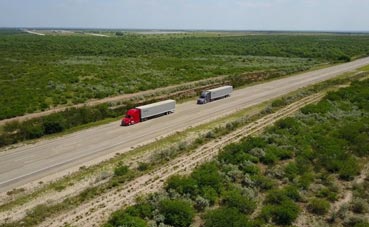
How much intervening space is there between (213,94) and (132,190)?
104ft

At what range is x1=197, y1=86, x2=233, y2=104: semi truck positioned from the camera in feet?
175

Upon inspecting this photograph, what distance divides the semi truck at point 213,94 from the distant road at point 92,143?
0.93 meters

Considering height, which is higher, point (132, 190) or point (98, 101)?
point (132, 190)

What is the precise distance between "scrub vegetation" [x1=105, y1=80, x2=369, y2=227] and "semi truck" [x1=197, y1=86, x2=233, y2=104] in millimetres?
17793

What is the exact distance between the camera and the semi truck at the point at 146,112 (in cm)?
4203

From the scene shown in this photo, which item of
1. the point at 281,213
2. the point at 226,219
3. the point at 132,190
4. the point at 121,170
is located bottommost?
the point at 132,190

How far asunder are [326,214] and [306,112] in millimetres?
22991

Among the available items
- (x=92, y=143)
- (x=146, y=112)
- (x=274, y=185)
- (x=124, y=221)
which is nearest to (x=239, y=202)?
(x=274, y=185)

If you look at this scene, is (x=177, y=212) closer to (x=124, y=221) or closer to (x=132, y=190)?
(x=124, y=221)

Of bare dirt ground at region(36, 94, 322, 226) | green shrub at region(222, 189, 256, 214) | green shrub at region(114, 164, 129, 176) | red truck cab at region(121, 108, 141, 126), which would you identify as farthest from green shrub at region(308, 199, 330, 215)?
red truck cab at region(121, 108, 141, 126)

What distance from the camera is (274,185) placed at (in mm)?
24844

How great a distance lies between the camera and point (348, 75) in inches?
3125

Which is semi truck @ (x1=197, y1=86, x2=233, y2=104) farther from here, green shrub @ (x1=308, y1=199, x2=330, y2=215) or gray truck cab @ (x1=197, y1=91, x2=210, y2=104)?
green shrub @ (x1=308, y1=199, x2=330, y2=215)

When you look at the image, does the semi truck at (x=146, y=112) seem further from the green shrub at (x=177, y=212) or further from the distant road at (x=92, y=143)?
the green shrub at (x=177, y=212)
